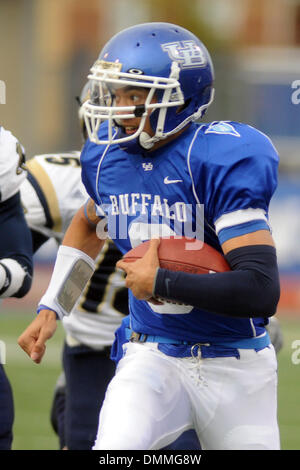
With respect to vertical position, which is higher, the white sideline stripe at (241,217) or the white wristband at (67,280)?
the white sideline stripe at (241,217)

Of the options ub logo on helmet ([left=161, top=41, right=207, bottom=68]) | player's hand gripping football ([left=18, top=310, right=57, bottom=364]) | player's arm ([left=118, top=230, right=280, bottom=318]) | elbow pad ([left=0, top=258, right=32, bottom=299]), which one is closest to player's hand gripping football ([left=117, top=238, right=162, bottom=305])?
player's arm ([left=118, top=230, right=280, bottom=318])

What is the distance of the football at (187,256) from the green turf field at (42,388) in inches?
107

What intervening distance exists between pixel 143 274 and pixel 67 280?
2.08 ft

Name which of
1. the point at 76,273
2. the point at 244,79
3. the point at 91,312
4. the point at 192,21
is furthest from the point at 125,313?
the point at 192,21

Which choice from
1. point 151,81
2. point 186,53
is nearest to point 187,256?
point 151,81

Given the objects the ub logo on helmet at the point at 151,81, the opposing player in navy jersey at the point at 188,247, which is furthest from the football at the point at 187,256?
the ub logo on helmet at the point at 151,81

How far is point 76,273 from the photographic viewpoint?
3.79 m

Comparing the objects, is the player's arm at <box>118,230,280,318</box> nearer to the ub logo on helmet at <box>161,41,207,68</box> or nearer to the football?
the football

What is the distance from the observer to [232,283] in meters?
3.12

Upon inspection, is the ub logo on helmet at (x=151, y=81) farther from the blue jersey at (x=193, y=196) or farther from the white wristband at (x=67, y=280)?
the white wristband at (x=67, y=280)

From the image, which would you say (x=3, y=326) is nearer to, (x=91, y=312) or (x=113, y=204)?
(x=91, y=312)

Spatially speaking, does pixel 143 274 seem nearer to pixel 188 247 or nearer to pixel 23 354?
pixel 188 247

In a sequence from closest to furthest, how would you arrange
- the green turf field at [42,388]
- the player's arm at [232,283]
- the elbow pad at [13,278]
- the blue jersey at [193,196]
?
the player's arm at [232,283]
the blue jersey at [193,196]
the elbow pad at [13,278]
the green turf field at [42,388]

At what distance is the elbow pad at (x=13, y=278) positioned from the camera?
405 cm
